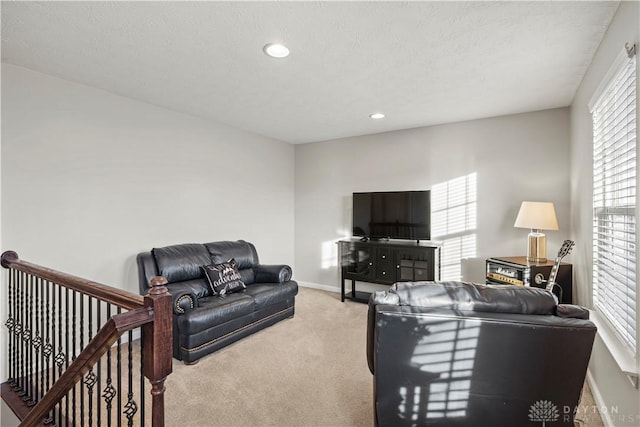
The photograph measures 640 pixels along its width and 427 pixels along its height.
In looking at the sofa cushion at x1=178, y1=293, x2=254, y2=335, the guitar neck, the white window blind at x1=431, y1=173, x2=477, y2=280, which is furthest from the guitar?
the sofa cushion at x1=178, y1=293, x2=254, y2=335

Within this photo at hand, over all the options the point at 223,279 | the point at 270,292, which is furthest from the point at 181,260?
the point at 270,292

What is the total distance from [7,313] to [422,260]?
422 cm

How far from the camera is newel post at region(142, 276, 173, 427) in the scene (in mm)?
1378

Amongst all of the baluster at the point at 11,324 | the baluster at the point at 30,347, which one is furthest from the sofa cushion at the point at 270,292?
the baluster at the point at 11,324

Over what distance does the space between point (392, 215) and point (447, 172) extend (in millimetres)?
957

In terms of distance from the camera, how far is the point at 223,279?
353cm

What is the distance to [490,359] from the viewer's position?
1.50m

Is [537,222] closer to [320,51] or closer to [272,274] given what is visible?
[320,51]

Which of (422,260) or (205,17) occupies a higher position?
(205,17)

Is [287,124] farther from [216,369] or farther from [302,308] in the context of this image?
[216,369]

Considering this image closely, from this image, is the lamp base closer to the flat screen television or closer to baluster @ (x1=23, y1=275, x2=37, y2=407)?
the flat screen television

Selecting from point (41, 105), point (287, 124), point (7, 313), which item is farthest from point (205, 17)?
point (7, 313)

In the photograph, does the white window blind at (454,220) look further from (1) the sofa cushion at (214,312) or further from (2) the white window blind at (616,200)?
(1) the sofa cushion at (214,312)

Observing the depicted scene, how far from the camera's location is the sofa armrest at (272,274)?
398 cm
